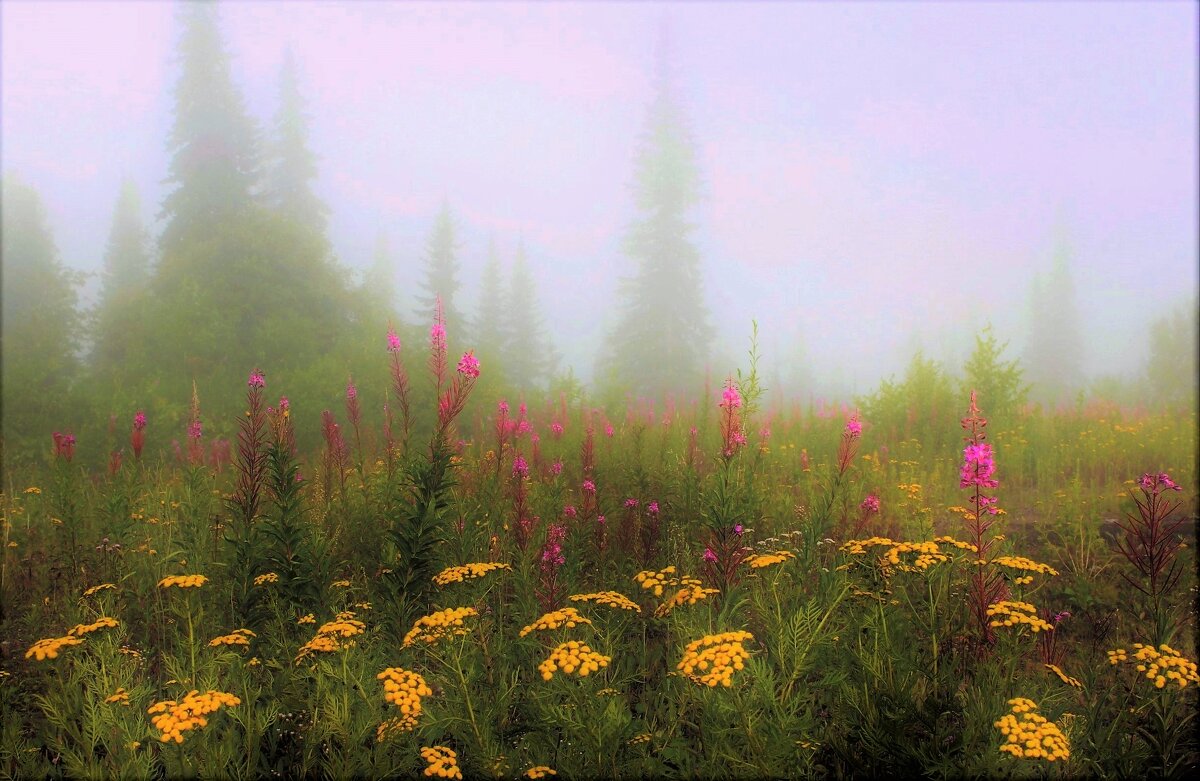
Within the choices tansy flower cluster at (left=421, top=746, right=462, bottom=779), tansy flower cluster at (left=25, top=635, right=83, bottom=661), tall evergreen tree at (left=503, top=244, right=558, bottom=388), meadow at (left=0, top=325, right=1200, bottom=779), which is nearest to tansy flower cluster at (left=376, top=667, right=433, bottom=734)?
meadow at (left=0, top=325, right=1200, bottom=779)

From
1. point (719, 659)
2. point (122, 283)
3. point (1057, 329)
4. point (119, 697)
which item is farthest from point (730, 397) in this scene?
point (1057, 329)

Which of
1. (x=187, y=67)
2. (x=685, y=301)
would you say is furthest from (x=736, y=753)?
(x=685, y=301)

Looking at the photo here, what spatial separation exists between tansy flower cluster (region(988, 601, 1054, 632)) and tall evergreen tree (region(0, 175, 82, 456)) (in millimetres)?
15284

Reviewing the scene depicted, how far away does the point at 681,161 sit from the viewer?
1193 inches

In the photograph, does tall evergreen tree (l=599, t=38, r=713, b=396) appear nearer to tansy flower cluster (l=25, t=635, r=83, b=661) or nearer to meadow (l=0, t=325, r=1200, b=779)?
meadow (l=0, t=325, r=1200, b=779)

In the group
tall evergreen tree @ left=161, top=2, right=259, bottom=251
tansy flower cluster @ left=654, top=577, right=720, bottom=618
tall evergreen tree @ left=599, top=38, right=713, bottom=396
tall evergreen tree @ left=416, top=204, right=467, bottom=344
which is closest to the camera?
tansy flower cluster @ left=654, top=577, right=720, bottom=618

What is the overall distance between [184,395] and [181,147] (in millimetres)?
10525

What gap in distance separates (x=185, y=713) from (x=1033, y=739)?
2.72 m

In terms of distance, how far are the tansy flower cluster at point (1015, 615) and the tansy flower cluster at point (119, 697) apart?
3541mm

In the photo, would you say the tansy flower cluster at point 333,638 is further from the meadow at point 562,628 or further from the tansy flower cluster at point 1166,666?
the tansy flower cluster at point 1166,666

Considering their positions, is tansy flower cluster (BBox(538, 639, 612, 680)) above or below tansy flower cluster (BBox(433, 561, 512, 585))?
below

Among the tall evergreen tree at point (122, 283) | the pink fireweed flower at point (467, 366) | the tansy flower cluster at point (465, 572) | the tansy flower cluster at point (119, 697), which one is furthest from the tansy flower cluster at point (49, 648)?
the tall evergreen tree at point (122, 283)

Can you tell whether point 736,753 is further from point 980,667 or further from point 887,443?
point 887,443

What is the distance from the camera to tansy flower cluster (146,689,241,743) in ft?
6.61
